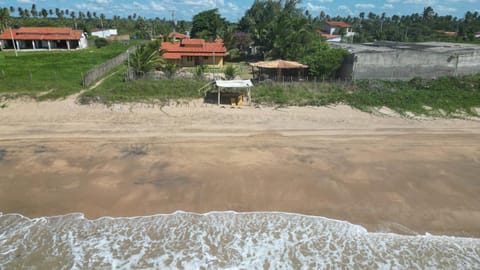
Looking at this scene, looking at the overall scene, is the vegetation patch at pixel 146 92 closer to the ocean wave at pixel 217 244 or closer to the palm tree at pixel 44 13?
the ocean wave at pixel 217 244

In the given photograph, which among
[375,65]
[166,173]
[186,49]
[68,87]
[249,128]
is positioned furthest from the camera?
[186,49]

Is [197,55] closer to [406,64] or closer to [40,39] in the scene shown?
[406,64]

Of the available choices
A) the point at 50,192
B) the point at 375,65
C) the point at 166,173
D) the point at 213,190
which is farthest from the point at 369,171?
the point at 375,65

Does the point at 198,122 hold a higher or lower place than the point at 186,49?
lower

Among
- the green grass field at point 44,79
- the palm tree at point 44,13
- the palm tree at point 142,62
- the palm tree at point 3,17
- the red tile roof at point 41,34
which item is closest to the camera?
the green grass field at point 44,79

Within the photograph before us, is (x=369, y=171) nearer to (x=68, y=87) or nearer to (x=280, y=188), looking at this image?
(x=280, y=188)

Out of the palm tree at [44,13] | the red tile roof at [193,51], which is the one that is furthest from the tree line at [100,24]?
the red tile roof at [193,51]

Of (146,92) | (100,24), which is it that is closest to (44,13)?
(100,24)
